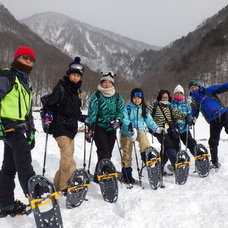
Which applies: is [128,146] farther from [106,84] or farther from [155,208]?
[155,208]

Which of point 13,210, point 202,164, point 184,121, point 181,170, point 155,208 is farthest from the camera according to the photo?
point 184,121

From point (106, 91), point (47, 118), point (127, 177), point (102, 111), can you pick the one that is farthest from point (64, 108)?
point (127, 177)

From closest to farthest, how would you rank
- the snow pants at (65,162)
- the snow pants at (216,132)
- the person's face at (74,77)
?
the snow pants at (65,162) → the person's face at (74,77) → the snow pants at (216,132)

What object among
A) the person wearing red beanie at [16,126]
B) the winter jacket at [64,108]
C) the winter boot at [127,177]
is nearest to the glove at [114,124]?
the winter jacket at [64,108]

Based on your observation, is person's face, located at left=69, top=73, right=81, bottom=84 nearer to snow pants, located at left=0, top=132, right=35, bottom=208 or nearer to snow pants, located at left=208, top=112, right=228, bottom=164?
snow pants, located at left=0, top=132, right=35, bottom=208

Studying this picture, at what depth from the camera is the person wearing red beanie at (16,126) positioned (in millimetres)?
2785

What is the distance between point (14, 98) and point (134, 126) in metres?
2.80

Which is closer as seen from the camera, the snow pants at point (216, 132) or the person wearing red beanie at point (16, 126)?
the person wearing red beanie at point (16, 126)

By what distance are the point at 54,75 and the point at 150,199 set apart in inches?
1709

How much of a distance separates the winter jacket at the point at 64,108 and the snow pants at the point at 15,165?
3.15 feet

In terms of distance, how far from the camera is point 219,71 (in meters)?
51.9

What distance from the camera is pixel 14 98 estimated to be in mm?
2930

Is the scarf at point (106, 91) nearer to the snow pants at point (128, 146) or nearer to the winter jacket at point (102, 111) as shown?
the winter jacket at point (102, 111)

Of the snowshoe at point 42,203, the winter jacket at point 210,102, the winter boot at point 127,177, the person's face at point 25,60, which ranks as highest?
the person's face at point 25,60
